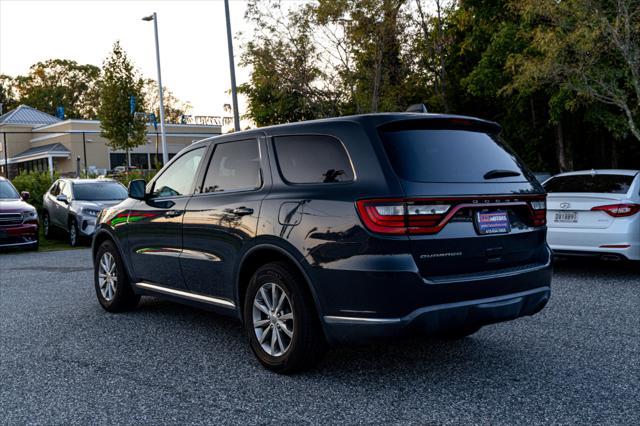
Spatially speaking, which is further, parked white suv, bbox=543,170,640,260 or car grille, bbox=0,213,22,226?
car grille, bbox=0,213,22,226

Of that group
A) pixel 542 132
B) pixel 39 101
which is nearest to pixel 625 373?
pixel 542 132

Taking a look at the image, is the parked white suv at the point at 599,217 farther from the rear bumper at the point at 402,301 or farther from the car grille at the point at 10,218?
the car grille at the point at 10,218

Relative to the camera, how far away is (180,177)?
635 cm

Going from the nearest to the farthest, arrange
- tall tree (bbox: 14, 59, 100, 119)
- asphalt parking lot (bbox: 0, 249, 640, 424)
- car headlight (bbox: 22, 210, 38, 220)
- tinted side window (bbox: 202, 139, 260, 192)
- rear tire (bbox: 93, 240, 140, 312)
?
asphalt parking lot (bbox: 0, 249, 640, 424)
tinted side window (bbox: 202, 139, 260, 192)
rear tire (bbox: 93, 240, 140, 312)
car headlight (bbox: 22, 210, 38, 220)
tall tree (bbox: 14, 59, 100, 119)

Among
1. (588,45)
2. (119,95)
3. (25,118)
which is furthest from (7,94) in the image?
(588,45)

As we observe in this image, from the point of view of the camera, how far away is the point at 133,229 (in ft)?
22.4

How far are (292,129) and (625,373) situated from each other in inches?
118

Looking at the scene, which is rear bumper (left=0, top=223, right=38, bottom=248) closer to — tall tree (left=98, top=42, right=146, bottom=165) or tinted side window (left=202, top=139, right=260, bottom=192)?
tinted side window (left=202, top=139, right=260, bottom=192)

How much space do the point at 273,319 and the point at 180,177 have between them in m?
2.02

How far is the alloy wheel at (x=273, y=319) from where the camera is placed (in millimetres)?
4887

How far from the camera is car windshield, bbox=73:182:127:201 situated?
56.7ft

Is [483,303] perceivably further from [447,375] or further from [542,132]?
[542,132]

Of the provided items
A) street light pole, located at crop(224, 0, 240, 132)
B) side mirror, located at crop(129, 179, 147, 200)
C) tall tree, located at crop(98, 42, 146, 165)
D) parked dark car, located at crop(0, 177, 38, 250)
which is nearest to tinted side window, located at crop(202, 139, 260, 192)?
side mirror, located at crop(129, 179, 147, 200)

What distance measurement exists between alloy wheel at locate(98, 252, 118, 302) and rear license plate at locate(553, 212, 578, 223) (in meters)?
5.86
